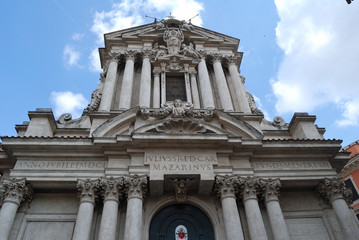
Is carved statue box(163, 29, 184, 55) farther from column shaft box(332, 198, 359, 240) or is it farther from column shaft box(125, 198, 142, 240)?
column shaft box(332, 198, 359, 240)

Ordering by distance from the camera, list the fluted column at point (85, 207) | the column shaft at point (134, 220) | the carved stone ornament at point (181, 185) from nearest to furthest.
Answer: the column shaft at point (134, 220) < the fluted column at point (85, 207) < the carved stone ornament at point (181, 185)

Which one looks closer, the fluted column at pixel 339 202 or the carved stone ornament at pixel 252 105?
the fluted column at pixel 339 202

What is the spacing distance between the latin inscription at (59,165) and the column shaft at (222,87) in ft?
22.5

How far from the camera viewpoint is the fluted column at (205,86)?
→ 50.6 ft

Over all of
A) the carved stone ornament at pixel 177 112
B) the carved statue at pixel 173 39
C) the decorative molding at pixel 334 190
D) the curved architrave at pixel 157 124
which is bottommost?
the decorative molding at pixel 334 190

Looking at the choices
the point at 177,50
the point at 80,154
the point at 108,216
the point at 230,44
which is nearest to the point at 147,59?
the point at 177,50

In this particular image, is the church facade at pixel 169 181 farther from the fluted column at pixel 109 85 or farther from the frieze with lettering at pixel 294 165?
the fluted column at pixel 109 85

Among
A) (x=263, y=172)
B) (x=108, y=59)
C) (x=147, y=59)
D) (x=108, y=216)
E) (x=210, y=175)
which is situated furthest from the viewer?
(x=108, y=59)

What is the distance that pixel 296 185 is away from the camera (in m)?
12.6

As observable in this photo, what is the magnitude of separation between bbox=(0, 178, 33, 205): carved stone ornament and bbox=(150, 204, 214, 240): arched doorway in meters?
4.89

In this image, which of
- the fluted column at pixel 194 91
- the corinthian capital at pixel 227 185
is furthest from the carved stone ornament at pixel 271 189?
the fluted column at pixel 194 91

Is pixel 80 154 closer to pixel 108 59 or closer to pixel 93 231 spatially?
pixel 93 231

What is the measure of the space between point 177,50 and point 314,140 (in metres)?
9.16

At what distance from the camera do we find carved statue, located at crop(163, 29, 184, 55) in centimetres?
1802
